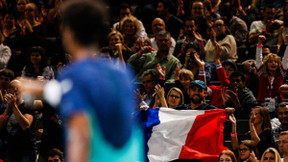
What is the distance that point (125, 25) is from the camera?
1084 centimetres

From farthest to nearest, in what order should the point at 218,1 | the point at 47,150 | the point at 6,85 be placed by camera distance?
1. the point at 218,1
2. the point at 6,85
3. the point at 47,150

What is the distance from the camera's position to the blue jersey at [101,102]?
2.41 meters

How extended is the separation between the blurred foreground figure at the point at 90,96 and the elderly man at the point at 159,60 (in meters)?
6.89

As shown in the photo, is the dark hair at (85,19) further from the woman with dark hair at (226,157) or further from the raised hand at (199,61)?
the raised hand at (199,61)

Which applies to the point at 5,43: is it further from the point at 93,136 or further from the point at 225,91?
the point at 93,136

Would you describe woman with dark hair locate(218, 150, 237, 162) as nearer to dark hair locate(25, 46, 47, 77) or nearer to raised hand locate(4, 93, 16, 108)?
raised hand locate(4, 93, 16, 108)

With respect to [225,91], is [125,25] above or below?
above

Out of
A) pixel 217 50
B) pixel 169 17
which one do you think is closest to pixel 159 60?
pixel 217 50

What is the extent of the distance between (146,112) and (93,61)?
5150mm

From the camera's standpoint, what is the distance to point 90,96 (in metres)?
2.42

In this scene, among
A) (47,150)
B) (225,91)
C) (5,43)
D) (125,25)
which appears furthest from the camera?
(5,43)

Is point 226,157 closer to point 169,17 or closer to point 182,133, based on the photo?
point 182,133

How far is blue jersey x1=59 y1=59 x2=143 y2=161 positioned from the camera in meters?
2.41

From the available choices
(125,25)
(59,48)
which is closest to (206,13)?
(125,25)
